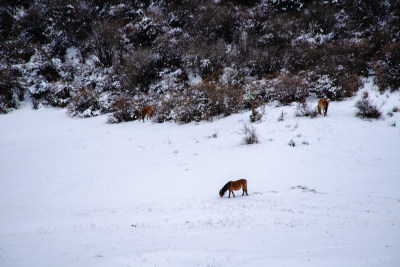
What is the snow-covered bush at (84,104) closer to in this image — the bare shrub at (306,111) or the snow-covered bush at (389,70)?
the bare shrub at (306,111)

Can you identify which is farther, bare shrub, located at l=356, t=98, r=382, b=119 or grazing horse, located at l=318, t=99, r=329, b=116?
grazing horse, located at l=318, t=99, r=329, b=116

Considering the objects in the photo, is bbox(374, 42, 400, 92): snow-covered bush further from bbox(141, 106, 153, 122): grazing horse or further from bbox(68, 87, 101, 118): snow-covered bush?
bbox(68, 87, 101, 118): snow-covered bush

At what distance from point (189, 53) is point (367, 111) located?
14.0 metres

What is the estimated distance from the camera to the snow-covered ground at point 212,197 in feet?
12.3

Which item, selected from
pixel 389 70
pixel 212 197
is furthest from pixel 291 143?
pixel 389 70

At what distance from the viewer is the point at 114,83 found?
19406mm

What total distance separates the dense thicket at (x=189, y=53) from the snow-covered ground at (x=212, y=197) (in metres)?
2.46

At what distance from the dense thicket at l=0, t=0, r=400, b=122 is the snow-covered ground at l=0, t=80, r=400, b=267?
2464 mm

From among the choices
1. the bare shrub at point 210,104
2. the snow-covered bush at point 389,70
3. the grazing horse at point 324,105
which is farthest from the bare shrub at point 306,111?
the snow-covered bush at point 389,70

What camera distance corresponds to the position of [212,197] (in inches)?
246

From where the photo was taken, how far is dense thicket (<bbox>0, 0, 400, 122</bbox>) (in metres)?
13.7

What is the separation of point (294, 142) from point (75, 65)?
2275 centimetres

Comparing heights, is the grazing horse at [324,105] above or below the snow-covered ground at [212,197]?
above

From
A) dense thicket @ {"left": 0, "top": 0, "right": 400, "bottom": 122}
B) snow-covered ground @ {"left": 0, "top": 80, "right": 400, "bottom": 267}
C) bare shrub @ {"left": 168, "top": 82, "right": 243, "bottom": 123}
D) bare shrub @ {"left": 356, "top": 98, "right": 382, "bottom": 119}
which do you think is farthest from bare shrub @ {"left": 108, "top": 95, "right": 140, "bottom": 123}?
bare shrub @ {"left": 356, "top": 98, "right": 382, "bottom": 119}
